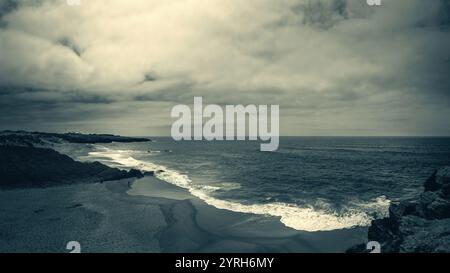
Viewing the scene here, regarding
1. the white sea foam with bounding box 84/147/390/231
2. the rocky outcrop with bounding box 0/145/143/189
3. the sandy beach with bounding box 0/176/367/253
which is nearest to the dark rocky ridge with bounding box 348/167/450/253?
the sandy beach with bounding box 0/176/367/253

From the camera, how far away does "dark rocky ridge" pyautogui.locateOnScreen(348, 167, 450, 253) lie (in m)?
15.5

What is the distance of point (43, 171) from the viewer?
4516 cm

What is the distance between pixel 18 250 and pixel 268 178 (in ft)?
126

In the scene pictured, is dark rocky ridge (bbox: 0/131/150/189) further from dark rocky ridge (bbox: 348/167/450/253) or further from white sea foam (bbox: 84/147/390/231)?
dark rocky ridge (bbox: 348/167/450/253)

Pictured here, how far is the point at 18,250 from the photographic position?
19.5 meters

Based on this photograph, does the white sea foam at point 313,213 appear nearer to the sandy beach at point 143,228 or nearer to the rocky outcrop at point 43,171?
the sandy beach at point 143,228

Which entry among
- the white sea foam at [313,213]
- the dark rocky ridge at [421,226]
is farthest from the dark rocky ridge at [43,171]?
the dark rocky ridge at [421,226]

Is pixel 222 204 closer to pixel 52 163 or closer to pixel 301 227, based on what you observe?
pixel 301 227

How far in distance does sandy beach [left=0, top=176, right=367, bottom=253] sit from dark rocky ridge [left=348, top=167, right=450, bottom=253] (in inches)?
91.3

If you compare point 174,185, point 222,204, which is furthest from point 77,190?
point 222,204

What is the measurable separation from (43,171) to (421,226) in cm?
A: 4732

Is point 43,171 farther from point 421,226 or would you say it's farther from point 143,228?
point 421,226

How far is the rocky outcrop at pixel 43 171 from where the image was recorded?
137 ft

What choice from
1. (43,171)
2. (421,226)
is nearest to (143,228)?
(421,226)
